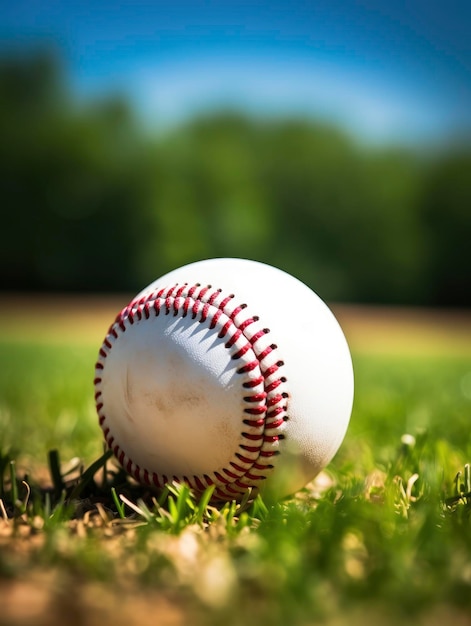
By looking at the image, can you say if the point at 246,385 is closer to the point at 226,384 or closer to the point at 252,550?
the point at 226,384

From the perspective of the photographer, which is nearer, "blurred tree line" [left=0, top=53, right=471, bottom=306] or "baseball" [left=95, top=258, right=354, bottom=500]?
"baseball" [left=95, top=258, right=354, bottom=500]

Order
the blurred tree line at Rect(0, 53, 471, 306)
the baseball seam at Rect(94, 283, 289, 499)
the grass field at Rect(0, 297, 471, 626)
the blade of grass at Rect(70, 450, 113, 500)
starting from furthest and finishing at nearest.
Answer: the blurred tree line at Rect(0, 53, 471, 306) → the blade of grass at Rect(70, 450, 113, 500) → the baseball seam at Rect(94, 283, 289, 499) → the grass field at Rect(0, 297, 471, 626)

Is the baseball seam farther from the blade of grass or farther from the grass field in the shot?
the blade of grass

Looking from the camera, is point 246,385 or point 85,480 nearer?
point 246,385

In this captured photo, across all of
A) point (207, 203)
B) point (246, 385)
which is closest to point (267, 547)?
point (246, 385)

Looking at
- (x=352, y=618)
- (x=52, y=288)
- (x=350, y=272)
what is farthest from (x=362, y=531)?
(x=350, y=272)

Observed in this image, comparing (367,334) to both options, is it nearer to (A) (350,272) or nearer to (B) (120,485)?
(A) (350,272)

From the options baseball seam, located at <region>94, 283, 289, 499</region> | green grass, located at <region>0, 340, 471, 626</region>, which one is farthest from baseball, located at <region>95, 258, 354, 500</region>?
green grass, located at <region>0, 340, 471, 626</region>

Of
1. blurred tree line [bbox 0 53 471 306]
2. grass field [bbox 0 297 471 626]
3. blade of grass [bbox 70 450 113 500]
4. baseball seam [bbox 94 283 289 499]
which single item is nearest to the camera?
grass field [bbox 0 297 471 626]
